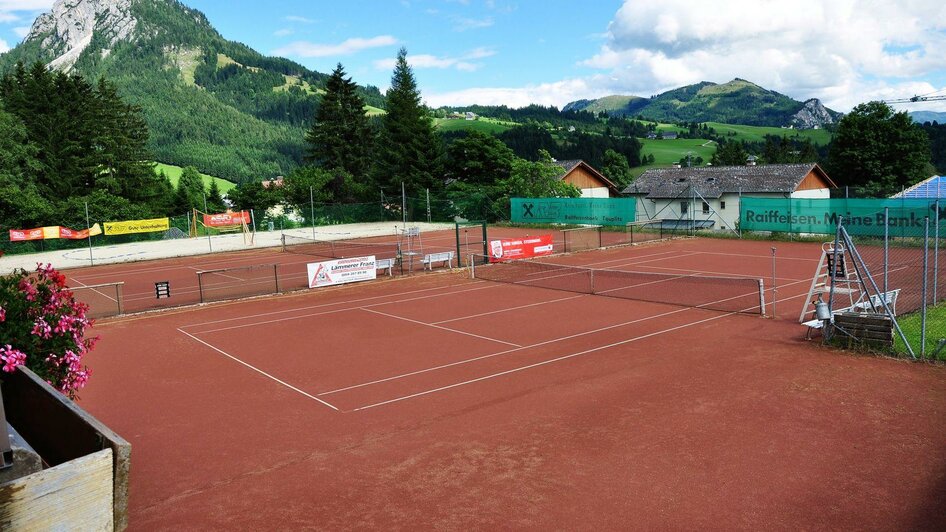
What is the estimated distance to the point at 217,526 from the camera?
7.77 m

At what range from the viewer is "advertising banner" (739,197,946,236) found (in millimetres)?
33375

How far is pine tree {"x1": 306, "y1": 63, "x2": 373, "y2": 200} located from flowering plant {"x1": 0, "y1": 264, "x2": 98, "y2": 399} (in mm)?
73159

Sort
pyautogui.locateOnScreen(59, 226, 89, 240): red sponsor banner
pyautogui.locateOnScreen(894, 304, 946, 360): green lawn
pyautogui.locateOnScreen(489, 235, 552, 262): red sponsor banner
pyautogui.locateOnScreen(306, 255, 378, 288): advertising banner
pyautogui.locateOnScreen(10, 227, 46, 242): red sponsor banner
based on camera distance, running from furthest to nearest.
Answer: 1. pyautogui.locateOnScreen(59, 226, 89, 240): red sponsor banner
2. pyautogui.locateOnScreen(10, 227, 46, 242): red sponsor banner
3. pyautogui.locateOnScreen(489, 235, 552, 262): red sponsor banner
4. pyautogui.locateOnScreen(306, 255, 378, 288): advertising banner
5. pyautogui.locateOnScreen(894, 304, 946, 360): green lawn

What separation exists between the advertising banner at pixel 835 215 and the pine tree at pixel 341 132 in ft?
159

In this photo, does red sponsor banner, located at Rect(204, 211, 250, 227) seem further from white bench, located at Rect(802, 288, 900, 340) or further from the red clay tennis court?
white bench, located at Rect(802, 288, 900, 340)

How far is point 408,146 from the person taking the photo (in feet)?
225

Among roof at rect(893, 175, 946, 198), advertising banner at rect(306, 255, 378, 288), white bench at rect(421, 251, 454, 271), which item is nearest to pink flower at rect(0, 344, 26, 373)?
advertising banner at rect(306, 255, 378, 288)

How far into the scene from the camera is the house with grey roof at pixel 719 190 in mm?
47938

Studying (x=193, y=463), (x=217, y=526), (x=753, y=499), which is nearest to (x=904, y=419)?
(x=753, y=499)

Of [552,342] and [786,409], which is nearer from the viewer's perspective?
[786,409]

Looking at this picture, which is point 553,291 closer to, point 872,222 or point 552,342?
point 552,342

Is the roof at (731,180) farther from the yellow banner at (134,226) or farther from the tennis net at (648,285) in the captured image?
the yellow banner at (134,226)

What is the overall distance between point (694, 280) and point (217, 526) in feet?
68.1

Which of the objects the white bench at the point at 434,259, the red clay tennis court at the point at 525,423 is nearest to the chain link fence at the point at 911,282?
the red clay tennis court at the point at 525,423
